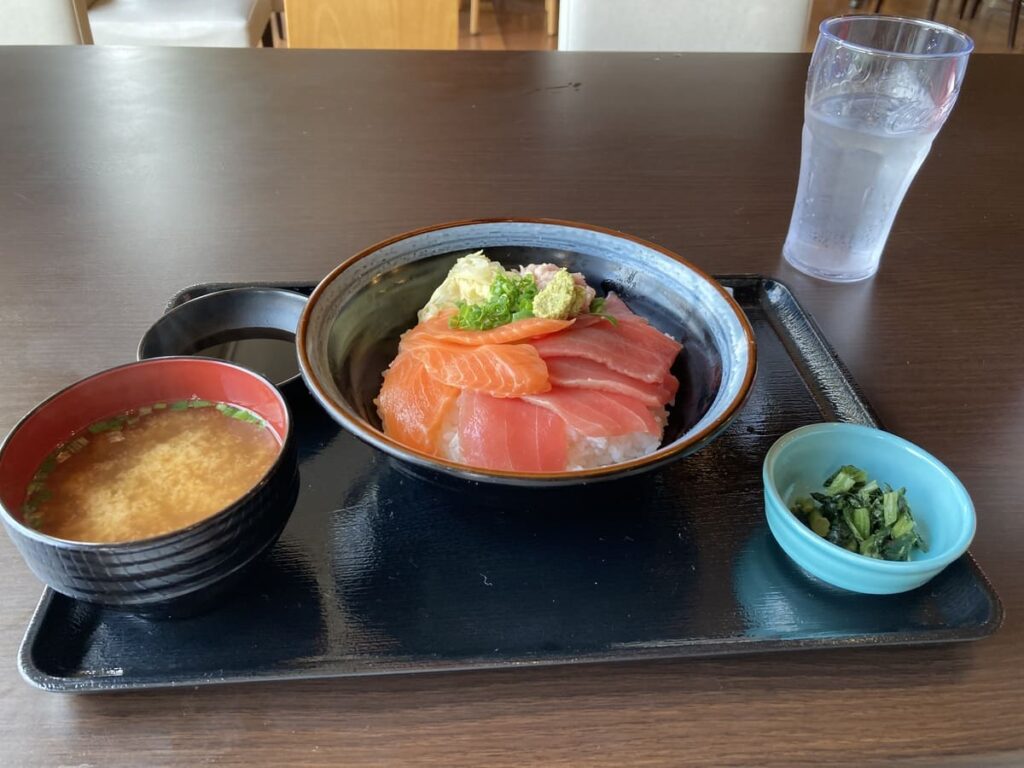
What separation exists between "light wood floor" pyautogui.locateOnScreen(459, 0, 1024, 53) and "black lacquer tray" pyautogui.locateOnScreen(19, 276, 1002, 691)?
4.48 m

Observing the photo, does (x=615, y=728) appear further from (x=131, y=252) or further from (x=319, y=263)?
(x=131, y=252)

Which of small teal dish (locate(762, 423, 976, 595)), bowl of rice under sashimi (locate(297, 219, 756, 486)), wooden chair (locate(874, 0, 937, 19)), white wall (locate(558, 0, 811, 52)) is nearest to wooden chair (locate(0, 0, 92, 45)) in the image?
white wall (locate(558, 0, 811, 52))

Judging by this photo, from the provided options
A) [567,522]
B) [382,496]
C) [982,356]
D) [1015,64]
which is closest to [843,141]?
[982,356]

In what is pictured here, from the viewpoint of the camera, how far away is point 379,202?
1432 mm

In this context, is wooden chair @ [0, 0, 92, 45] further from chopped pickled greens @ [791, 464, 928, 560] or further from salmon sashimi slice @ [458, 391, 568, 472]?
chopped pickled greens @ [791, 464, 928, 560]

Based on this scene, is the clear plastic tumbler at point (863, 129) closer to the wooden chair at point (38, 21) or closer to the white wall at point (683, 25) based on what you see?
the white wall at point (683, 25)

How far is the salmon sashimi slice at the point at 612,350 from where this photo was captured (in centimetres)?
89

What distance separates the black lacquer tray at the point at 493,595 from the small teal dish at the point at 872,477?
3 centimetres

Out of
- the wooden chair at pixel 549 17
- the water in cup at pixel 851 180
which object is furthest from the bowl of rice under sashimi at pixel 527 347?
the wooden chair at pixel 549 17

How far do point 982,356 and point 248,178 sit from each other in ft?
4.25

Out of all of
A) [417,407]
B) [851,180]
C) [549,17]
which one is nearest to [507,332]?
[417,407]

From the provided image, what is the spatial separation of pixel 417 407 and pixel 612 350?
0.78 feet

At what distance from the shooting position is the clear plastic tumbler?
113 cm

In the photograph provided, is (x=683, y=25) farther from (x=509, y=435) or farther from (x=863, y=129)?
(x=509, y=435)
